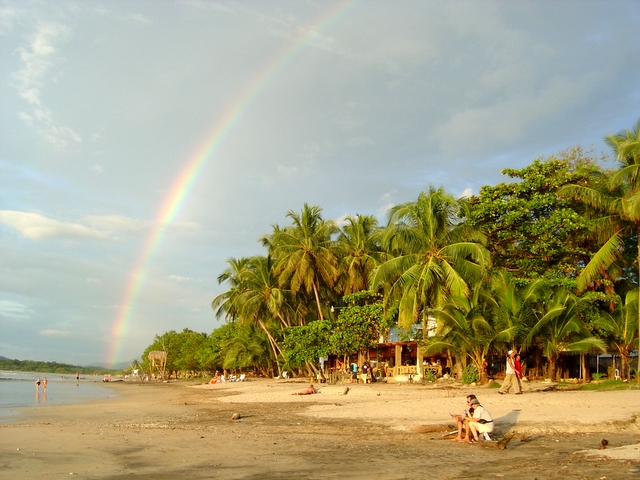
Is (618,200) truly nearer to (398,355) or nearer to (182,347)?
(398,355)

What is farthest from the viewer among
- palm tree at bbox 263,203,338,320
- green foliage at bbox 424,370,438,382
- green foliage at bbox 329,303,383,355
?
palm tree at bbox 263,203,338,320

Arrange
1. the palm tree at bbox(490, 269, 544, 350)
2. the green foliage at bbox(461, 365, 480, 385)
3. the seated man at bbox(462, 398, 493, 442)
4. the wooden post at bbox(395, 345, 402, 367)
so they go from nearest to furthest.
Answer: the seated man at bbox(462, 398, 493, 442) < the palm tree at bbox(490, 269, 544, 350) < the green foliage at bbox(461, 365, 480, 385) < the wooden post at bbox(395, 345, 402, 367)

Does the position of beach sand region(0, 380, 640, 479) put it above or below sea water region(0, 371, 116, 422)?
above

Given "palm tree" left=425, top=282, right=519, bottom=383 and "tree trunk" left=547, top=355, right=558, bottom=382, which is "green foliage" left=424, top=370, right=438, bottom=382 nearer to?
"palm tree" left=425, top=282, right=519, bottom=383

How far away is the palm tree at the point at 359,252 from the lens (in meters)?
34.5

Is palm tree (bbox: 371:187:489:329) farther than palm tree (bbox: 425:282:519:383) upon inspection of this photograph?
Yes

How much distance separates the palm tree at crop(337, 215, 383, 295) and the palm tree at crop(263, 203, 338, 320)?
0.76 m

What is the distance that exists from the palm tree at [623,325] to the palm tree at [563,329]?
37.8 inches


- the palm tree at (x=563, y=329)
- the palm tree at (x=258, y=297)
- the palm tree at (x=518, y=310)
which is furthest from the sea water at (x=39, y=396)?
the palm tree at (x=563, y=329)

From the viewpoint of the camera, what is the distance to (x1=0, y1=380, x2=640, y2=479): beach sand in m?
8.66

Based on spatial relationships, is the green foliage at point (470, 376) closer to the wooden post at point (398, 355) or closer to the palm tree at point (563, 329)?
the palm tree at point (563, 329)

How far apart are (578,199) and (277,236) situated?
19.3m

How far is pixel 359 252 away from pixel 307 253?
3.20 meters

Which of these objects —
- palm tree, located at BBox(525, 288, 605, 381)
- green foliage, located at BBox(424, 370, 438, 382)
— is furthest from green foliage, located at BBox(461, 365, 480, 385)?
green foliage, located at BBox(424, 370, 438, 382)
